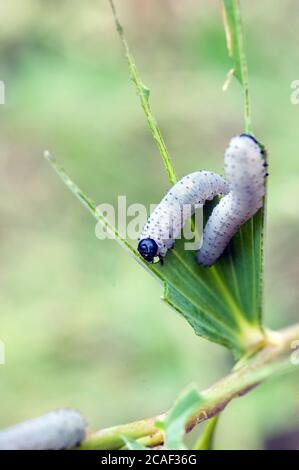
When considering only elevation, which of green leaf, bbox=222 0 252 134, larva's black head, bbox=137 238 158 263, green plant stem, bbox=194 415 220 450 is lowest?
green plant stem, bbox=194 415 220 450

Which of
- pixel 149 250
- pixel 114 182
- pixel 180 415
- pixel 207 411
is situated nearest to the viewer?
pixel 180 415

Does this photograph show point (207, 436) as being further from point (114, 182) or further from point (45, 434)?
point (114, 182)

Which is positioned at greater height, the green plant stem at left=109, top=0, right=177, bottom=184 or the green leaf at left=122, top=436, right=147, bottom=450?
the green plant stem at left=109, top=0, right=177, bottom=184

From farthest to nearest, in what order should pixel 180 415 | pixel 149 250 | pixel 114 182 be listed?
pixel 114 182, pixel 149 250, pixel 180 415

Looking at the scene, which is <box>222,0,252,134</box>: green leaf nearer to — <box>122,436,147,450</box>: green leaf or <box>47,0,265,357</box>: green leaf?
<box>47,0,265,357</box>: green leaf

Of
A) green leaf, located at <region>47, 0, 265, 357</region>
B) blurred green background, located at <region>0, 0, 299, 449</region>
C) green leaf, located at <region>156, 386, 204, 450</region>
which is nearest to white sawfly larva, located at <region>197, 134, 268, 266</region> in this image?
green leaf, located at <region>47, 0, 265, 357</region>

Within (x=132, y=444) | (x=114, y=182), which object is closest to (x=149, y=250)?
(x=132, y=444)
